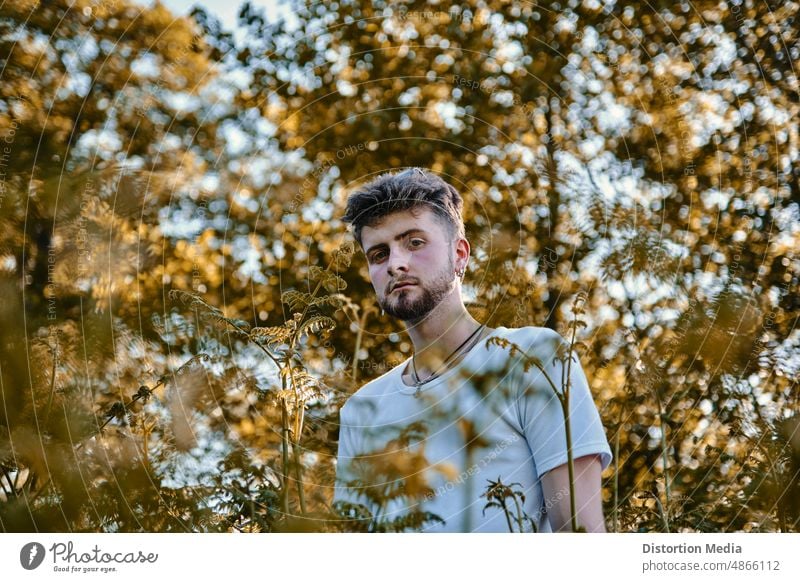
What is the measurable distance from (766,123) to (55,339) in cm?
260

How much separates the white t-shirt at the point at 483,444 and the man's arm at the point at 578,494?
0.02 meters

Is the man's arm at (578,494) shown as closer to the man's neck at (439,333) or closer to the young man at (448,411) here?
the young man at (448,411)

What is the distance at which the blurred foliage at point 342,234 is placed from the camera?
100 inches

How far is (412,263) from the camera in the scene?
250 cm

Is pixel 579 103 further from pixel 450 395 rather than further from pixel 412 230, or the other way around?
pixel 450 395

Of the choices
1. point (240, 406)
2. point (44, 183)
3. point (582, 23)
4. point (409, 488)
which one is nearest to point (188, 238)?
point (44, 183)

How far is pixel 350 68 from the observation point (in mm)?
3412

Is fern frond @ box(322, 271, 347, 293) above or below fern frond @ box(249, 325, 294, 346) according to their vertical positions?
above

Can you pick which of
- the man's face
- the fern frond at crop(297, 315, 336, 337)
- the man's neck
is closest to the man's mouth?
the man's face

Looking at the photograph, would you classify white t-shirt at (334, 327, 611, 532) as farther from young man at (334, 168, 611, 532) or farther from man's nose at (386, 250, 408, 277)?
man's nose at (386, 250, 408, 277)

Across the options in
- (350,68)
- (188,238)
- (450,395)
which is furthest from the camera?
(350,68)
